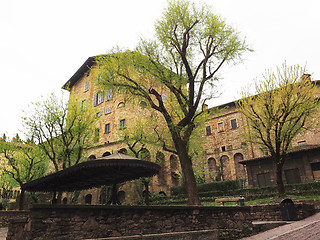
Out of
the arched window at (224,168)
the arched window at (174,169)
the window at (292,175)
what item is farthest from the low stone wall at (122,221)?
the arched window at (224,168)

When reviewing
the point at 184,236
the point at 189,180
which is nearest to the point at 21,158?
the point at 189,180

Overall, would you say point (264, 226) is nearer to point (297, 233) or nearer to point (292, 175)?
point (297, 233)

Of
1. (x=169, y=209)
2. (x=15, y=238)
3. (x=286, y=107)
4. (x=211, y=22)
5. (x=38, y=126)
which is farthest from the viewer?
(x=38, y=126)

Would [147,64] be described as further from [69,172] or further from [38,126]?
[38,126]

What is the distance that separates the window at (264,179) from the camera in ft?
86.6

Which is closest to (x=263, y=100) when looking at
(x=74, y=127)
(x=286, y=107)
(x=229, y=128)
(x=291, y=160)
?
(x=286, y=107)

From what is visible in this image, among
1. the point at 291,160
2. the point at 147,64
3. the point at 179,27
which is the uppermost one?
the point at 179,27

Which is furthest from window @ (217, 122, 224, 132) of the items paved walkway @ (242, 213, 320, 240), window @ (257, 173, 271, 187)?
paved walkway @ (242, 213, 320, 240)

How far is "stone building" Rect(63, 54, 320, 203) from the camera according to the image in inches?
986

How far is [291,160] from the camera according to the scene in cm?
2556

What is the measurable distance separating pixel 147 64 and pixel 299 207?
417 inches

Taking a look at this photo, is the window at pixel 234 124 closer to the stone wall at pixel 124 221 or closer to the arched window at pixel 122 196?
the arched window at pixel 122 196

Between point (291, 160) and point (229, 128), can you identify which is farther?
point (229, 128)

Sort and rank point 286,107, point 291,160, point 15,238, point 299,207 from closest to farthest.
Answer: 1. point 15,238
2. point 299,207
3. point 286,107
4. point 291,160
